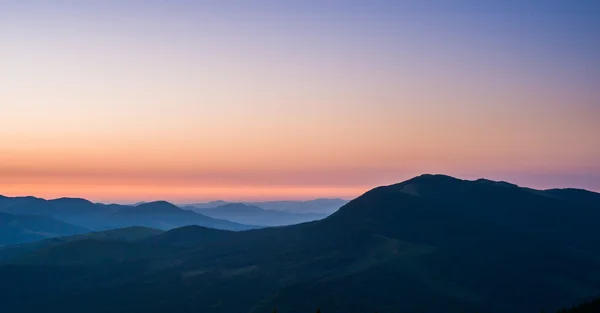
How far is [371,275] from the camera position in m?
147

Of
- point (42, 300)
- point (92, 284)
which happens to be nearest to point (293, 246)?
point (92, 284)

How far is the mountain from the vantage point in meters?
132

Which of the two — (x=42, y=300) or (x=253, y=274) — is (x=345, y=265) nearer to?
(x=253, y=274)

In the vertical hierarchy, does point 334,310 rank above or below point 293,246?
below

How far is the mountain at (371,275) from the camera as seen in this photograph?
132375 mm

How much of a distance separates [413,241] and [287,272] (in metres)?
43.5

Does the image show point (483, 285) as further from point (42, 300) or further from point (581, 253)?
point (42, 300)

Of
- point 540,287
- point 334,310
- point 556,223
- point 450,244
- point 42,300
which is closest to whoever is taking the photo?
point 334,310

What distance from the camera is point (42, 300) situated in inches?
6235

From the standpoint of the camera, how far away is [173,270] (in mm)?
183000

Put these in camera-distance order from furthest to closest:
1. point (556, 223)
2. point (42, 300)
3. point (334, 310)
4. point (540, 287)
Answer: point (556, 223) → point (42, 300) → point (540, 287) → point (334, 310)

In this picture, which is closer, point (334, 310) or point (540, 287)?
point (334, 310)

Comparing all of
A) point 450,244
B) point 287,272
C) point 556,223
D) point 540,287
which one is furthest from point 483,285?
point 556,223

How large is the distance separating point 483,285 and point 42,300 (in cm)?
11939
